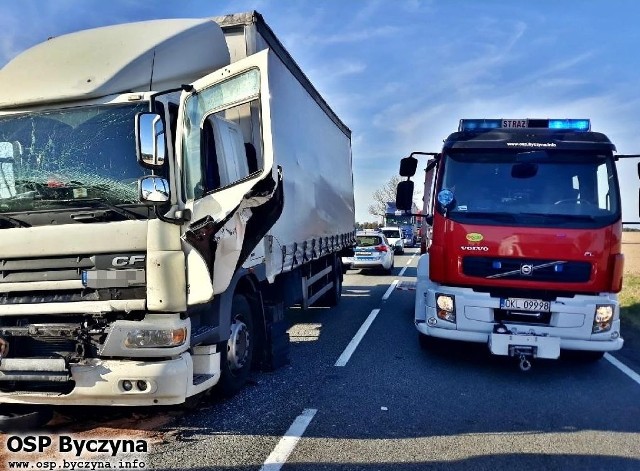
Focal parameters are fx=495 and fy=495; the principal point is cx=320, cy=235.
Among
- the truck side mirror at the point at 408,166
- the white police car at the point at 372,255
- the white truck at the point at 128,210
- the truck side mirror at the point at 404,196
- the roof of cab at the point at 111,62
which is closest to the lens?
the white truck at the point at 128,210

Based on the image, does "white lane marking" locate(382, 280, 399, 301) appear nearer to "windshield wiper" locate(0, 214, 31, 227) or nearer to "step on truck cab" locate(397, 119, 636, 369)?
"step on truck cab" locate(397, 119, 636, 369)

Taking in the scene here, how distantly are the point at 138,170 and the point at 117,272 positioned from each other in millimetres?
824

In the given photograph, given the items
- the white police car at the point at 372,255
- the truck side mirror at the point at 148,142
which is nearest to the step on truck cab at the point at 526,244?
the truck side mirror at the point at 148,142

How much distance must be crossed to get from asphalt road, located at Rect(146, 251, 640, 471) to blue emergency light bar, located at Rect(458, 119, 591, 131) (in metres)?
3.09

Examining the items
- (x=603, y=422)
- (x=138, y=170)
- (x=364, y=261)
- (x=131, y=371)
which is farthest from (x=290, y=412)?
(x=364, y=261)

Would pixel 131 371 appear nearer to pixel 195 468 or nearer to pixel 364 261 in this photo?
pixel 195 468

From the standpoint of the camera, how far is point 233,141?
15.4 ft

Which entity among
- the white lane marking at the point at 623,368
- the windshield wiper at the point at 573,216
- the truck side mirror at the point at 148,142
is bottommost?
the white lane marking at the point at 623,368

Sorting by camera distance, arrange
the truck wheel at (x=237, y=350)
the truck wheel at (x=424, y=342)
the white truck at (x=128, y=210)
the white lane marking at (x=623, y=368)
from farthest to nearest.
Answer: the truck wheel at (x=424, y=342)
the white lane marking at (x=623, y=368)
the truck wheel at (x=237, y=350)
the white truck at (x=128, y=210)

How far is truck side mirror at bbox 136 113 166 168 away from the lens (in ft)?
11.7

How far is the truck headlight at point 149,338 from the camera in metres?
3.67

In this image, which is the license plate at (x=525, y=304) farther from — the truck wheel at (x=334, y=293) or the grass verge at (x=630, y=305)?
the truck wheel at (x=334, y=293)

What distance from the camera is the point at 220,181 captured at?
4352 millimetres

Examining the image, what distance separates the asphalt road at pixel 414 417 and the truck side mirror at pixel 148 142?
221cm
